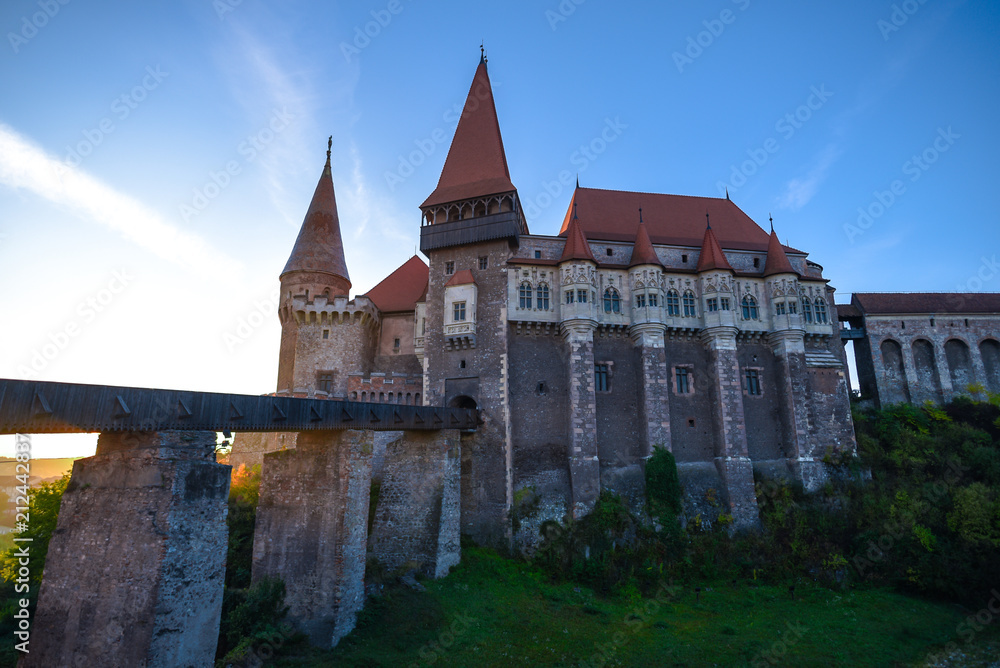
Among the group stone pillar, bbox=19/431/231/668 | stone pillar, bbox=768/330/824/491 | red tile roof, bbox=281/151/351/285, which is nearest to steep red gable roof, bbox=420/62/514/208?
red tile roof, bbox=281/151/351/285

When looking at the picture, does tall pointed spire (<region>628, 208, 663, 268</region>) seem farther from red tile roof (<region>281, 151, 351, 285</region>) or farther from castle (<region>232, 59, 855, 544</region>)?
red tile roof (<region>281, 151, 351, 285</region>)

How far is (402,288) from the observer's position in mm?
34844

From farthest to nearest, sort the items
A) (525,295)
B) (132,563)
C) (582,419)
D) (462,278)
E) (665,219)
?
1. (665,219)
2. (462,278)
3. (525,295)
4. (582,419)
5. (132,563)

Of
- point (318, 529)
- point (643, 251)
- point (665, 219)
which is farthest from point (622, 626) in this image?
point (665, 219)

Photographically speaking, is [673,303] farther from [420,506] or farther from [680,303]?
[420,506]

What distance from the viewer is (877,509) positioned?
24.9m

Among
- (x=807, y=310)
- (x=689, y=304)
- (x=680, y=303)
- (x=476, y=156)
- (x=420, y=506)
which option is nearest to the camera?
(x=420, y=506)

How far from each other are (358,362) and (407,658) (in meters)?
19.3

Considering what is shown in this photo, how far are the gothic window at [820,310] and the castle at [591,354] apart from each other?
0.06 m

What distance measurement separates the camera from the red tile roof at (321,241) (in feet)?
111

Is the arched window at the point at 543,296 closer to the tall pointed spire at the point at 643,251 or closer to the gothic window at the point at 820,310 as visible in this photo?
Answer: the tall pointed spire at the point at 643,251

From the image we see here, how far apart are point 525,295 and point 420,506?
11.6 m

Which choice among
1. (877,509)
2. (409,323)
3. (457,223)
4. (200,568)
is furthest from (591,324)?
(200,568)

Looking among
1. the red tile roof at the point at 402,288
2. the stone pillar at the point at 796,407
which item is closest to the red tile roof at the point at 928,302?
the stone pillar at the point at 796,407
